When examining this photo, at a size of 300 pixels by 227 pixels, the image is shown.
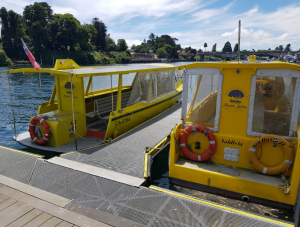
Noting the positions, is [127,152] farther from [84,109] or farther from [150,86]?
[150,86]

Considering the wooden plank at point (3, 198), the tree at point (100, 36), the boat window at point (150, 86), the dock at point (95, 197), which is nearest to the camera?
the dock at point (95, 197)

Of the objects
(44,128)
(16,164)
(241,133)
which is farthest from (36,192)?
(241,133)

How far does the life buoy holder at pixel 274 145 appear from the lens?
4480 millimetres

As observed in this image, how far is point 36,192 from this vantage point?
4.04m

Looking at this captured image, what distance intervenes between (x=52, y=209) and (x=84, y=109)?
180 inches

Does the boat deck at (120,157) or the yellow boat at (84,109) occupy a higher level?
the yellow boat at (84,109)

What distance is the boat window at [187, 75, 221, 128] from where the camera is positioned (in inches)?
204

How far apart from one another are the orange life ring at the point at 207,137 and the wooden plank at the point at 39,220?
10.5 feet

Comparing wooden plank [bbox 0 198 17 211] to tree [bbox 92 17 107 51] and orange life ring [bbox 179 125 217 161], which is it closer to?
orange life ring [bbox 179 125 217 161]

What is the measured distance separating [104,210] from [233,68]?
3796 mm

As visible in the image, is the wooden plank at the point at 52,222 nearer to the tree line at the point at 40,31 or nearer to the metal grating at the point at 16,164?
the metal grating at the point at 16,164

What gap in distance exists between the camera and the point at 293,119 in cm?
457

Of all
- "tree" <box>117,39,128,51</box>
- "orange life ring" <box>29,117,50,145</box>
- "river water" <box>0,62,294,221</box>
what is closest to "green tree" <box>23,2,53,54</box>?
"tree" <box>117,39,128,51</box>

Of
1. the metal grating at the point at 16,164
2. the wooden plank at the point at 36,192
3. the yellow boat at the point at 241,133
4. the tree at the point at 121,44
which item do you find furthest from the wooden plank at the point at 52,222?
the tree at the point at 121,44
